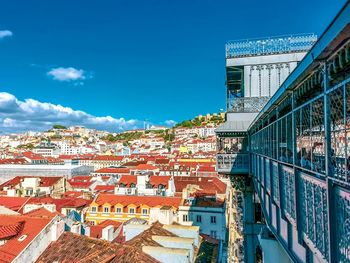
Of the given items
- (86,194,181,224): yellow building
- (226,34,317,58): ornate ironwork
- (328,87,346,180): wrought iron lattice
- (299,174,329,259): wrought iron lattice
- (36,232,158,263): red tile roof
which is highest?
(226,34,317,58): ornate ironwork

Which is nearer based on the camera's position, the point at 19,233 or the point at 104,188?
the point at 19,233

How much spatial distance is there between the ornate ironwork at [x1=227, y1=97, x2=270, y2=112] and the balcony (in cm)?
194

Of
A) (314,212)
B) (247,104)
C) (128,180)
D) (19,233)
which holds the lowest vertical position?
(19,233)

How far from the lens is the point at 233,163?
11.6 meters

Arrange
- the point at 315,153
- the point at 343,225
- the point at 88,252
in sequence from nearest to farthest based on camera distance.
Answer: the point at 343,225 → the point at 315,153 → the point at 88,252

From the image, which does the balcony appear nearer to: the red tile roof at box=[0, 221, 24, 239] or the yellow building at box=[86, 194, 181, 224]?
the red tile roof at box=[0, 221, 24, 239]

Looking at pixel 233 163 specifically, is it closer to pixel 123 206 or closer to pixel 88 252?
pixel 88 252

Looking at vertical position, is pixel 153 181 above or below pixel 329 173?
below

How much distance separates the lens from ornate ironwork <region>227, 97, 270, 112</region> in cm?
1244

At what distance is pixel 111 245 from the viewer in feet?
40.3

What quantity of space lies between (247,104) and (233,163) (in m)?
2.60

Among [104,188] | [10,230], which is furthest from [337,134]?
[104,188]

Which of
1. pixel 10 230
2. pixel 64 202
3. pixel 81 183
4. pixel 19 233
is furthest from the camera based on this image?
pixel 81 183

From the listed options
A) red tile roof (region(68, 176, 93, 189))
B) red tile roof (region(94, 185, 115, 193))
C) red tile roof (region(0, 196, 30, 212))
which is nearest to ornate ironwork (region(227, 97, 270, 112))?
red tile roof (region(0, 196, 30, 212))
